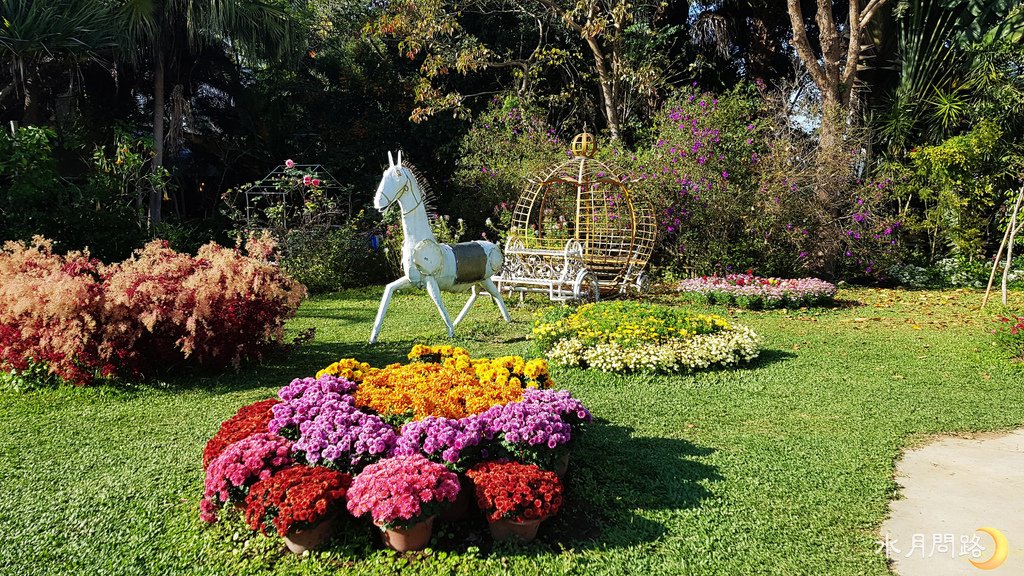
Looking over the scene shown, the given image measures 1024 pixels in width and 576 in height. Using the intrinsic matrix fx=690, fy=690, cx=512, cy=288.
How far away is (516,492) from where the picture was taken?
3045 mm

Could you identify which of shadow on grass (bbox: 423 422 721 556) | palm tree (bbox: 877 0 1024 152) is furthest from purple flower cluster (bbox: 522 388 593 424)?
palm tree (bbox: 877 0 1024 152)

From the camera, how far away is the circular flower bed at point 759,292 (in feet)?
31.9

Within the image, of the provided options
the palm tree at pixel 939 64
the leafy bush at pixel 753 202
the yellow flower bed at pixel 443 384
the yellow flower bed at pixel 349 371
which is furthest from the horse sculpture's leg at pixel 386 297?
the palm tree at pixel 939 64

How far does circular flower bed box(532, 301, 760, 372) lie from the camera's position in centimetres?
618

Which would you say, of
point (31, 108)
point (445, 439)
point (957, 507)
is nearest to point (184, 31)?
point (31, 108)

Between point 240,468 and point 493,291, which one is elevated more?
point 493,291

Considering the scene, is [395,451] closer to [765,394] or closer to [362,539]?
[362,539]

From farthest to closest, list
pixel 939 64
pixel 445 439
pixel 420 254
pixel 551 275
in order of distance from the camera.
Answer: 1. pixel 939 64
2. pixel 551 275
3. pixel 420 254
4. pixel 445 439

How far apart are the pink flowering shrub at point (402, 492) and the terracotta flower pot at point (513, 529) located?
23 cm

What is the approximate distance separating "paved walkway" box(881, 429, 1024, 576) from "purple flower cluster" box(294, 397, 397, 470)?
7.78ft

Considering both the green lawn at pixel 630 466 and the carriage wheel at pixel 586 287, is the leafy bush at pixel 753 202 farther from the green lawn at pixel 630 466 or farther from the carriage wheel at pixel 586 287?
the green lawn at pixel 630 466

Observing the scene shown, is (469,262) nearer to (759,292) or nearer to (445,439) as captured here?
(445,439)

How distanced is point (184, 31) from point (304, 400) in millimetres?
11503

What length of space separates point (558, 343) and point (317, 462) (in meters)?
3.62
